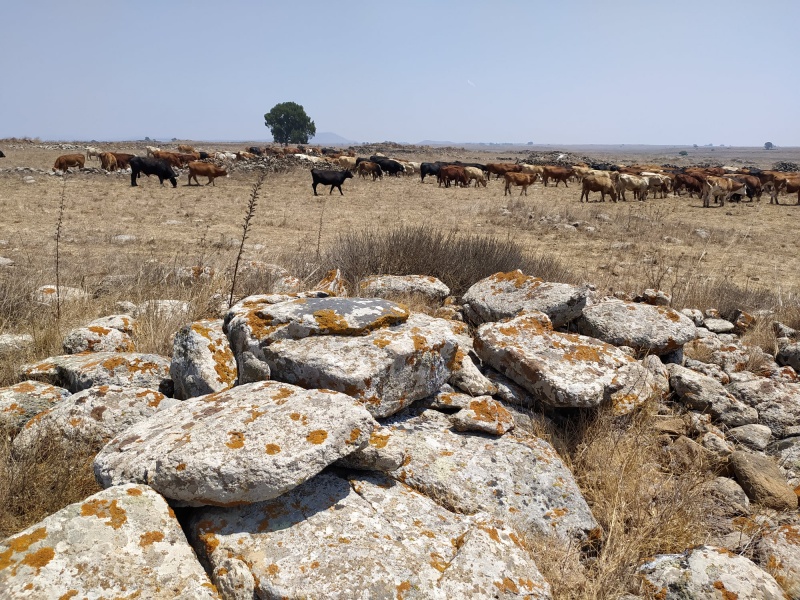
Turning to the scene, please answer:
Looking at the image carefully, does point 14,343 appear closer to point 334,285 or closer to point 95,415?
point 95,415

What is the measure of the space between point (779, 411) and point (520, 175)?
71.7ft

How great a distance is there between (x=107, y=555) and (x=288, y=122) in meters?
99.1

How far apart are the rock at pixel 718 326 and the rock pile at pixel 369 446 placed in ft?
3.17

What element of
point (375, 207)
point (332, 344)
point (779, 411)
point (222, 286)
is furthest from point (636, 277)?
point (375, 207)

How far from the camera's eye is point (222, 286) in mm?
5367

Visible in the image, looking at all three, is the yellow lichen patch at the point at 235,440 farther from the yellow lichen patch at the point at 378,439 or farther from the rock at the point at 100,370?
the rock at the point at 100,370

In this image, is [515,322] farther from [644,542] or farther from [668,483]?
[644,542]

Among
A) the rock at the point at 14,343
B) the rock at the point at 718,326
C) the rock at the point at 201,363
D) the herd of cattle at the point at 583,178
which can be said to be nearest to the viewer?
the rock at the point at 201,363

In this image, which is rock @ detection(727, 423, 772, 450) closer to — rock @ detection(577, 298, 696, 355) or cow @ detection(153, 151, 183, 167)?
rock @ detection(577, 298, 696, 355)

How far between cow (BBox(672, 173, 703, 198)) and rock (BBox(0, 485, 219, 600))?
28451mm

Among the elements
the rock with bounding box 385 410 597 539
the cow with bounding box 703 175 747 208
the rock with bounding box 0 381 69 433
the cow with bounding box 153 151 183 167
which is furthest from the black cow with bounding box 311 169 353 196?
the rock with bounding box 385 410 597 539

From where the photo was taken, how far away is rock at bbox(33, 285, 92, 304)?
4.98m

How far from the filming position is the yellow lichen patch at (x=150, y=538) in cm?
191

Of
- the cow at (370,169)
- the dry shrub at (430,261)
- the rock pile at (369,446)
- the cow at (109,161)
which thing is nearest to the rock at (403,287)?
the dry shrub at (430,261)
